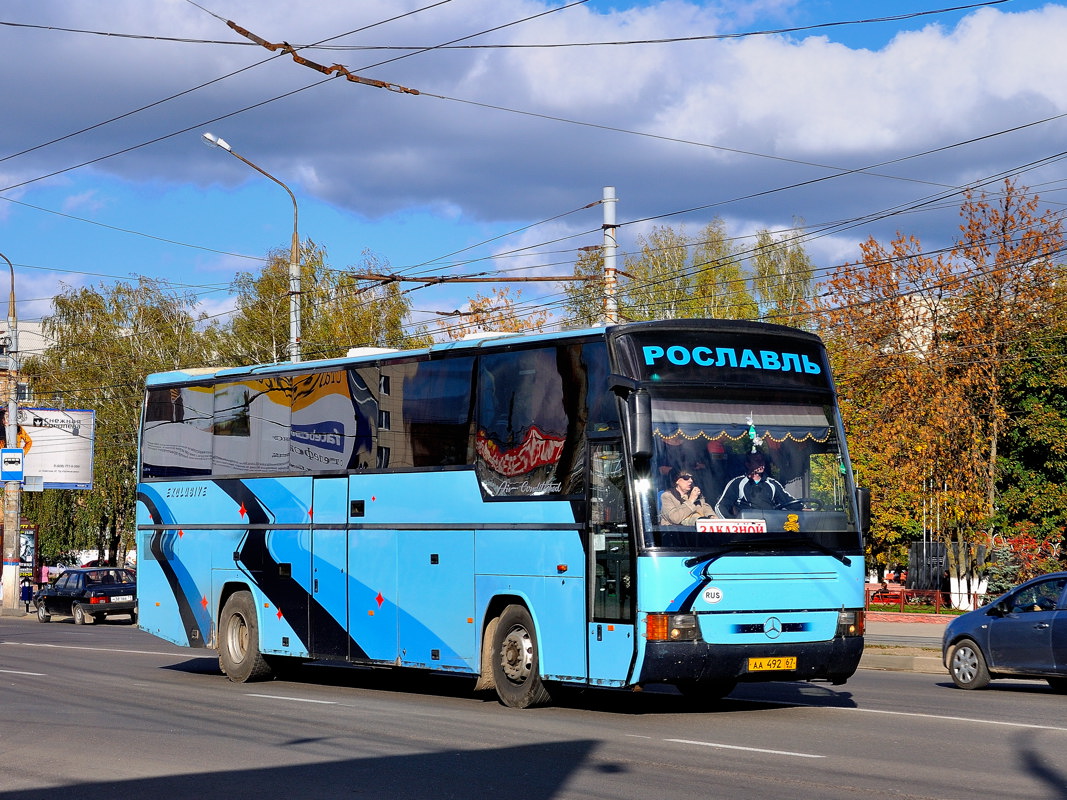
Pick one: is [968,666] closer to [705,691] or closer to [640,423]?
[705,691]

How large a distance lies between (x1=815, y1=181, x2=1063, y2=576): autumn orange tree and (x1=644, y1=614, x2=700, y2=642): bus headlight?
27507 millimetres

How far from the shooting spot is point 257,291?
62.0 metres

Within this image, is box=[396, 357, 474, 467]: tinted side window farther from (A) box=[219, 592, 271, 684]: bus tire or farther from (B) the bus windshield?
(A) box=[219, 592, 271, 684]: bus tire

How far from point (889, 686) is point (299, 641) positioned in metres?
7.39

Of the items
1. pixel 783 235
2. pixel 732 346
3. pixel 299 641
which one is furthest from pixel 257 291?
pixel 732 346

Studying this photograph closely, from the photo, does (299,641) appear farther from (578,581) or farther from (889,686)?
(889,686)

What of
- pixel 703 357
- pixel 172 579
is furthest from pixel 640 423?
pixel 172 579

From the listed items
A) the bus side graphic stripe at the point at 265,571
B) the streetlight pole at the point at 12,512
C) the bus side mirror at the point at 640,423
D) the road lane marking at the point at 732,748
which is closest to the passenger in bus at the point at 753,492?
the bus side mirror at the point at 640,423

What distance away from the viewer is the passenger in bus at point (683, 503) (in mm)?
12898

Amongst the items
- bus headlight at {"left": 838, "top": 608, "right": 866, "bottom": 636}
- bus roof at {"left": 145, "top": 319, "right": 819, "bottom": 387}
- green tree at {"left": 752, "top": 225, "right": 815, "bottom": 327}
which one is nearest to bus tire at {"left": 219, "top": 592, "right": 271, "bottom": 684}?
bus roof at {"left": 145, "top": 319, "right": 819, "bottom": 387}

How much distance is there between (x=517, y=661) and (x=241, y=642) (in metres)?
5.91

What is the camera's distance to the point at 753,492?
13195 mm

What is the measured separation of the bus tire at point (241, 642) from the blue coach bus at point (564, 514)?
0.26 metres

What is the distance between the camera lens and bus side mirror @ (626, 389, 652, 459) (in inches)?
499
